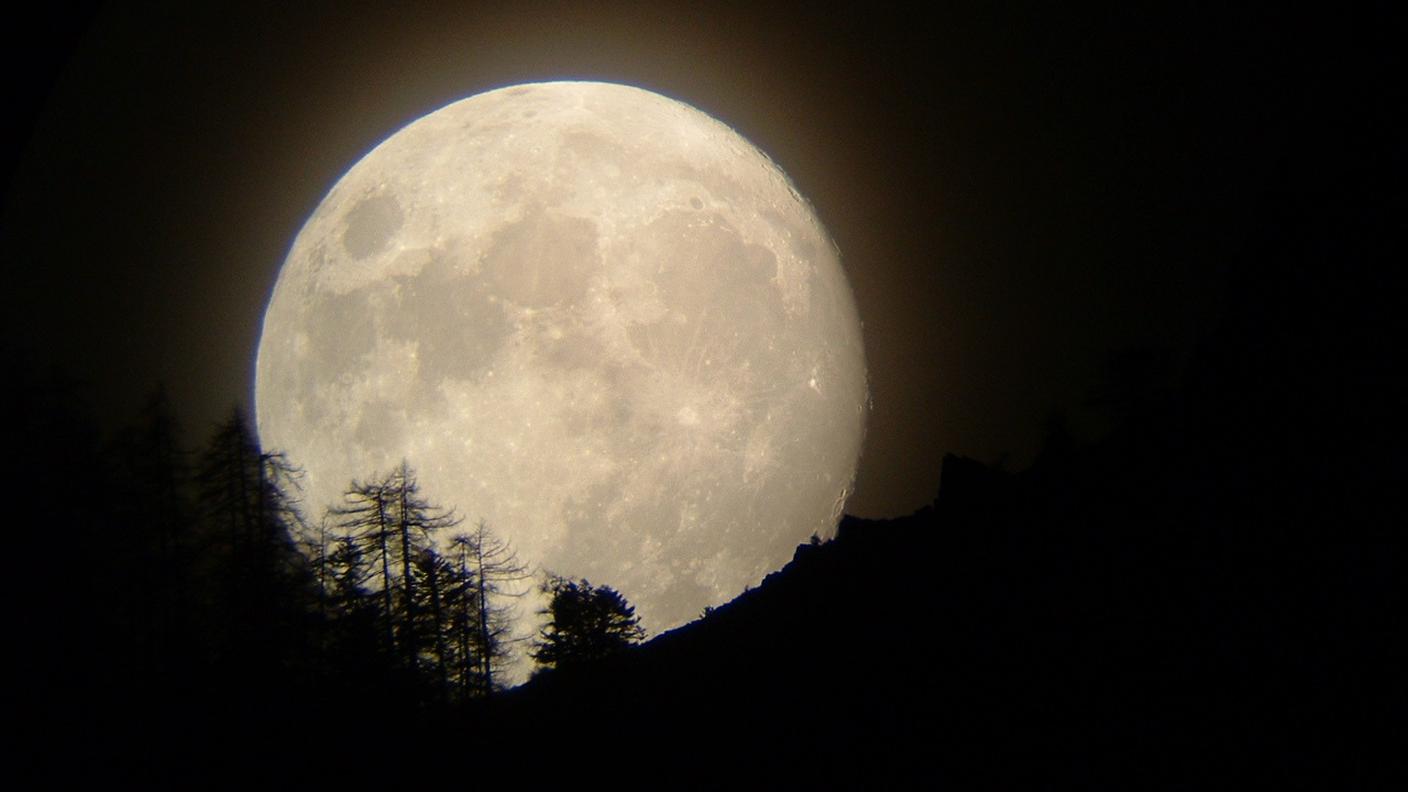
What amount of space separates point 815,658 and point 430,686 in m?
12.3

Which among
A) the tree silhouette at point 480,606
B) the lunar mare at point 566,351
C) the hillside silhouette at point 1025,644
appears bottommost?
the hillside silhouette at point 1025,644

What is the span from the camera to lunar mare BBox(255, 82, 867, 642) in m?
28.5

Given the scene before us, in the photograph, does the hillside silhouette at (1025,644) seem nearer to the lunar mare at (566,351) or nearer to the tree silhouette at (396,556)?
the tree silhouette at (396,556)

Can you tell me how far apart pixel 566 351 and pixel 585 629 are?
35.9 feet

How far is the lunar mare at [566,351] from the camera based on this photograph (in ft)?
93.7

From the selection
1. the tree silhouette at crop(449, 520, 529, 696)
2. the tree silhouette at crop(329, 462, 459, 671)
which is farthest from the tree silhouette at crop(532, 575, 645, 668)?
the tree silhouette at crop(329, 462, 459, 671)

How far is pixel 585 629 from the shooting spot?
21.9m

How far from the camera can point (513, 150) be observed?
1232 inches

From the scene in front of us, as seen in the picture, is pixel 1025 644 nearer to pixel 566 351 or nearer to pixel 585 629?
pixel 585 629

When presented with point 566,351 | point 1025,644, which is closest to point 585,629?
point 566,351

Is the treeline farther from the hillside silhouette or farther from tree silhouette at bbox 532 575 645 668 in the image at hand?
tree silhouette at bbox 532 575 645 668

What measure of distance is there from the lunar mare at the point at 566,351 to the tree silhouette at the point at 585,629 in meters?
6.80

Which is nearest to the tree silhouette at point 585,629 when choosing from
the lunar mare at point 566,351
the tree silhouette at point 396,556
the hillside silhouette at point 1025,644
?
the hillside silhouette at point 1025,644

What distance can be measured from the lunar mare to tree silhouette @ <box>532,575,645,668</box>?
22.3 ft
